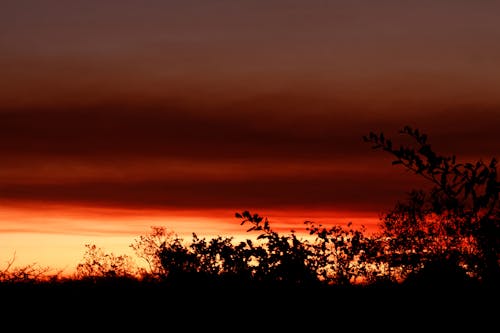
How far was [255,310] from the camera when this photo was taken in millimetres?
18922

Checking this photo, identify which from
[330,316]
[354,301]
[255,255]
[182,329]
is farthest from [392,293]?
[182,329]

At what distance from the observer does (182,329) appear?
18.2 metres

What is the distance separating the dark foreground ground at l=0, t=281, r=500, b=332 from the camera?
697 inches

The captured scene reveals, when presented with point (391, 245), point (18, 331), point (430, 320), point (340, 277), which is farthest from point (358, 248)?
point (18, 331)

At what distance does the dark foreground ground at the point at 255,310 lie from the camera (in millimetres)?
17703

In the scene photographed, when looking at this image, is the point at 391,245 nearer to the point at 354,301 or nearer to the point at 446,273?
the point at 354,301

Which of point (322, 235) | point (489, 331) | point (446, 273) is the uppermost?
point (322, 235)

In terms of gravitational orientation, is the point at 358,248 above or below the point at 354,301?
above

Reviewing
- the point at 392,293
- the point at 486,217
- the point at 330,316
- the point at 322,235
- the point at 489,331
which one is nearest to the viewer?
the point at 486,217

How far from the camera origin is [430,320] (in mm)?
17594

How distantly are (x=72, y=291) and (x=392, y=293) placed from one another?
9041 mm

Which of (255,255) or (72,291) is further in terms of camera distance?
(72,291)

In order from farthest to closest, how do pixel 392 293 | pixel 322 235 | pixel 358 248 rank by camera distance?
1. pixel 358 248
2. pixel 322 235
3. pixel 392 293

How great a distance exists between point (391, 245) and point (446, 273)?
10.3 metres
